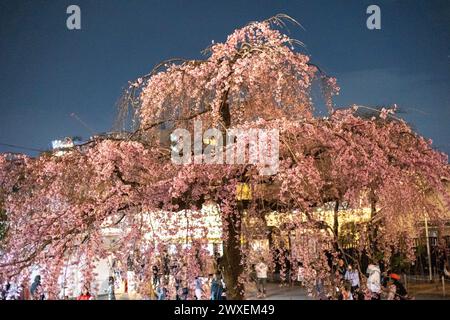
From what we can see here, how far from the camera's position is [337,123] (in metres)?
6.07

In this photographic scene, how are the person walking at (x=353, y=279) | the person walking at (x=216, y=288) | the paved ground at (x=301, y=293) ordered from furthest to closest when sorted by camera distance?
the paved ground at (x=301, y=293) < the person walking at (x=216, y=288) < the person walking at (x=353, y=279)

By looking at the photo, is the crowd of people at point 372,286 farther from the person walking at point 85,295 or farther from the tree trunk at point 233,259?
the person walking at point 85,295

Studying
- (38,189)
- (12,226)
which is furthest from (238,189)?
(12,226)

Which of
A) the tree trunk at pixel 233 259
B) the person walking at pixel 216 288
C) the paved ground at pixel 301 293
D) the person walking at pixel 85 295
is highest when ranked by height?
the tree trunk at pixel 233 259

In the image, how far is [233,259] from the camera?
21.2 ft

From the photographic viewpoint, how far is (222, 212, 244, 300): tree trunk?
6234 millimetres

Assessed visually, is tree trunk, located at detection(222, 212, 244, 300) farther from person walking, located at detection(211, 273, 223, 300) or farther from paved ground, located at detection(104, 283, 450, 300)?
paved ground, located at detection(104, 283, 450, 300)

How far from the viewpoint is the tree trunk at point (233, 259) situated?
6.23 metres

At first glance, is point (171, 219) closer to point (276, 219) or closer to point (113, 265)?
point (113, 265)

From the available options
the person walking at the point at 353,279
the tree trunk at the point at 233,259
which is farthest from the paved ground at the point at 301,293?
the tree trunk at the point at 233,259

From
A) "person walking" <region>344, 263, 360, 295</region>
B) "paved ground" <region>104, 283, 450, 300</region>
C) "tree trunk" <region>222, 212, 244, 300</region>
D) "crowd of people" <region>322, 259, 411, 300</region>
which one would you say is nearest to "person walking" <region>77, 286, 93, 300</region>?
"tree trunk" <region>222, 212, 244, 300</region>

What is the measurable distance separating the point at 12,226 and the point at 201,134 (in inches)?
110

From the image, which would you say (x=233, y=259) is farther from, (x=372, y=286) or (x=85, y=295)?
(x=85, y=295)

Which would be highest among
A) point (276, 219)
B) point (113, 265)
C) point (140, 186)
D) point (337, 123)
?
point (337, 123)
